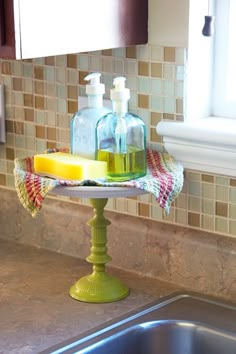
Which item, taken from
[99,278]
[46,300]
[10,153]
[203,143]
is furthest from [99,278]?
[10,153]

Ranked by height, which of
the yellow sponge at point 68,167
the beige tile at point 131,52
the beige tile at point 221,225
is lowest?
the beige tile at point 221,225

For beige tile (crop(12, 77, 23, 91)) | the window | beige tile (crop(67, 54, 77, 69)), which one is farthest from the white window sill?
beige tile (crop(12, 77, 23, 91))

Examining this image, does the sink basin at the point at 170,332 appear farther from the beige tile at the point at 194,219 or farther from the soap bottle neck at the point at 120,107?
the soap bottle neck at the point at 120,107

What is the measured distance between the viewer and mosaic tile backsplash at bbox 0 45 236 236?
153 cm

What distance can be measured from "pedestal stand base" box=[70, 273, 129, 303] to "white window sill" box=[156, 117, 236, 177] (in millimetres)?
251

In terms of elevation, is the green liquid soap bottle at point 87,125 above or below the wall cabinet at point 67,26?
below

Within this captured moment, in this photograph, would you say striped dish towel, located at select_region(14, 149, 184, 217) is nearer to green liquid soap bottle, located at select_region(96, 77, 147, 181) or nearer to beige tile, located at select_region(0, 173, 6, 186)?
green liquid soap bottle, located at select_region(96, 77, 147, 181)

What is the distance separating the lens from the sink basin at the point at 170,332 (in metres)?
1.37

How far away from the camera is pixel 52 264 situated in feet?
5.57

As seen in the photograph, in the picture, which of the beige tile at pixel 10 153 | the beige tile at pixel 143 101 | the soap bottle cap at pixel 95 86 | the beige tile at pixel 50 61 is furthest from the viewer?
the beige tile at pixel 10 153

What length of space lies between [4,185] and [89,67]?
1.23 feet

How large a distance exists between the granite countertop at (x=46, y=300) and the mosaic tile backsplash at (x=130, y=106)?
0.13m

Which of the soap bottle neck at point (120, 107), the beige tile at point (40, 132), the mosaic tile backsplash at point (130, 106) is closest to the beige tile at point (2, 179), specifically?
the mosaic tile backsplash at point (130, 106)

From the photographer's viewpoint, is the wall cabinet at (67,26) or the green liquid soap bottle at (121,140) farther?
the green liquid soap bottle at (121,140)
